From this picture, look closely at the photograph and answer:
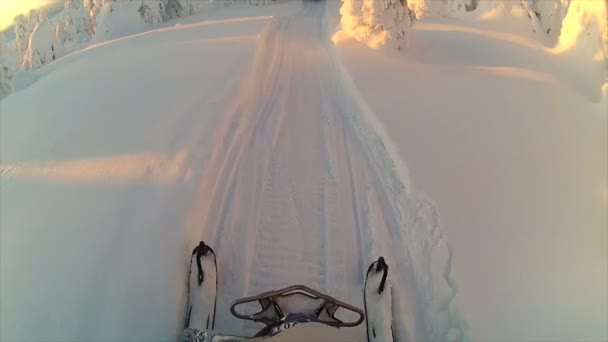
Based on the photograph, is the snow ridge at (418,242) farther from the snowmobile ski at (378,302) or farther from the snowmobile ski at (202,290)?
the snowmobile ski at (202,290)

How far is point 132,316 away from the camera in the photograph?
362cm

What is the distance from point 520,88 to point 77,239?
694 centimetres

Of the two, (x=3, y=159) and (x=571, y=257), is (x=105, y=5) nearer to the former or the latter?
(x=3, y=159)

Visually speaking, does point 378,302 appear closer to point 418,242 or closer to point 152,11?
point 418,242

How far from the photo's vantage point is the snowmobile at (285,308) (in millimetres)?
3076

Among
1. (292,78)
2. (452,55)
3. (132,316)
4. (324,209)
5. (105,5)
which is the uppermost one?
(105,5)

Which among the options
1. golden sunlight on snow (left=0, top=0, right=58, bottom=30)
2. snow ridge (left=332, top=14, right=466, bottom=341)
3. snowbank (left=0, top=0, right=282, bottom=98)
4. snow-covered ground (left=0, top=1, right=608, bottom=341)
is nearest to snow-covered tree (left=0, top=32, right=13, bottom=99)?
snowbank (left=0, top=0, right=282, bottom=98)

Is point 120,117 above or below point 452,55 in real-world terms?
below

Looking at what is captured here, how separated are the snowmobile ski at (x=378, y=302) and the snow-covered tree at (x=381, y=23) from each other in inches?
289

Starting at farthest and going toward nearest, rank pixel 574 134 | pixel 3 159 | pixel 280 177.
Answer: pixel 574 134, pixel 3 159, pixel 280 177

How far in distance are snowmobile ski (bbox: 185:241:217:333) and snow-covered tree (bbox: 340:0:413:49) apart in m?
7.56

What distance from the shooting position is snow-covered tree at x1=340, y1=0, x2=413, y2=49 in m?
10.3

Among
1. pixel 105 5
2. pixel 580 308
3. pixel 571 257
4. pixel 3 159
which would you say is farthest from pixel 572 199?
pixel 105 5

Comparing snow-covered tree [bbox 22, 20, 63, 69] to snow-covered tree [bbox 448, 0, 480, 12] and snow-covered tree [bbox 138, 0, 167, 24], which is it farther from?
snow-covered tree [bbox 448, 0, 480, 12]
